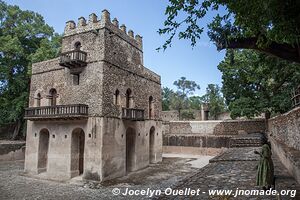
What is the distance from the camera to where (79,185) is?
14.3m

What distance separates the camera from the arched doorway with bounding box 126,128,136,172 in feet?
62.1

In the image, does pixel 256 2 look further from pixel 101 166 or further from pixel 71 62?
pixel 71 62

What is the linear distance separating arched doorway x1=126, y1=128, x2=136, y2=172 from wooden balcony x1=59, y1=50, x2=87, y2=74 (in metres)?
6.44

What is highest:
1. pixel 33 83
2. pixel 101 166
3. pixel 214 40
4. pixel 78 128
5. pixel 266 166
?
pixel 33 83

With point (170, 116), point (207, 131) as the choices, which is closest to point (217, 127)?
point (207, 131)

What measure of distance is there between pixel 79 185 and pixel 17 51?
1756 cm

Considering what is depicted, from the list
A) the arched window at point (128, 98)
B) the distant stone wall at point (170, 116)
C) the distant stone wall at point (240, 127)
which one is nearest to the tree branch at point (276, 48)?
the arched window at point (128, 98)

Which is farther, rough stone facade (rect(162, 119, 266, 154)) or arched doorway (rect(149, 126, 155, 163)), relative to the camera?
rough stone facade (rect(162, 119, 266, 154))

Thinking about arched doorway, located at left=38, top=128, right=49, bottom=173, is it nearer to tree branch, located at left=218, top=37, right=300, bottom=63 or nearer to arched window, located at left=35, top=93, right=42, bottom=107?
arched window, located at left=35, top=93, right=42, bottom=107

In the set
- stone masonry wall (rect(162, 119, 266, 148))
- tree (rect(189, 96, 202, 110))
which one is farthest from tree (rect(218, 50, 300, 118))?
tree (rect(189, 96, 202, 110))

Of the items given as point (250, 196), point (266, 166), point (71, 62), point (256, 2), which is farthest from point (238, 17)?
point (71, 62)

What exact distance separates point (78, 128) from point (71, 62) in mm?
4656

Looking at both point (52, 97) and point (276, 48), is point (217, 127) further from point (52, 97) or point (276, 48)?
point (276, 48)

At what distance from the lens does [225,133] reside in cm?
2770
